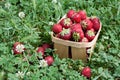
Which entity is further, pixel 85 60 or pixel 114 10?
pixel 114 10

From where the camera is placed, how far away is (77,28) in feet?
8.30

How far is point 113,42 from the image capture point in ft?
8.93

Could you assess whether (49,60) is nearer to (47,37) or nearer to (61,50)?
(61,50)

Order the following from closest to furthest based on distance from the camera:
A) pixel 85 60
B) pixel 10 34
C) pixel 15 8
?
1. pixel 85 60
2. pixel 10 34
3. pixel 15 8

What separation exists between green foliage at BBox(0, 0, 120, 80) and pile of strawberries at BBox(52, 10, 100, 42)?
16 centimetres

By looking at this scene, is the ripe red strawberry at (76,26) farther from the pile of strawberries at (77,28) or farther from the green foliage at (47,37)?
the green foliage at (47,37)

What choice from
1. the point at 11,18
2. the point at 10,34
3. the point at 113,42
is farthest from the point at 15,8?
the point at 113,42

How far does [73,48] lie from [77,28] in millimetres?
154

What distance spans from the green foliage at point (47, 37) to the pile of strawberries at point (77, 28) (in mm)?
163

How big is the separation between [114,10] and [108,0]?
0.24m

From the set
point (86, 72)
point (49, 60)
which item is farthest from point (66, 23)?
point (86, 72)

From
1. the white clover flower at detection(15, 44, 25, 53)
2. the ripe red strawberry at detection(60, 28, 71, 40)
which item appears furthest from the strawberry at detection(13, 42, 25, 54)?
the ripe red strawberry at detection(60, 28, 71, 40)

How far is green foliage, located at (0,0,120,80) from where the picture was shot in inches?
96.6

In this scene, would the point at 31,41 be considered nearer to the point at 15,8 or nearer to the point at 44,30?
the point at 44,30
